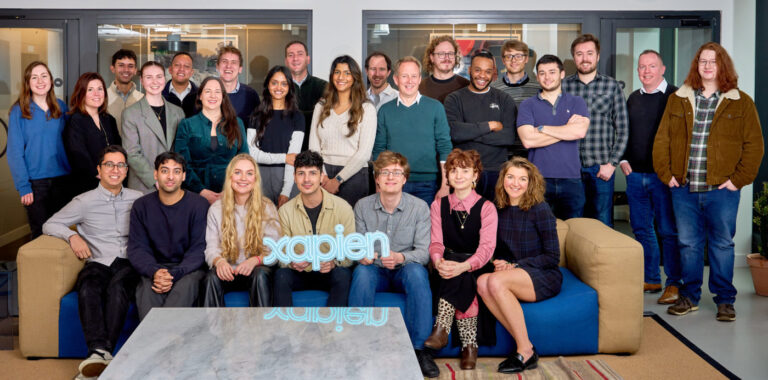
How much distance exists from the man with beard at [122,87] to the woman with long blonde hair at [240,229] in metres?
1.70

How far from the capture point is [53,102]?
4.98m

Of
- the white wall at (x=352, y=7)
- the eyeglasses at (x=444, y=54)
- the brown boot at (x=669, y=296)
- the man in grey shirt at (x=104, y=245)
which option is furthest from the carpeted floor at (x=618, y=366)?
the white wall at (x=352, y=7)

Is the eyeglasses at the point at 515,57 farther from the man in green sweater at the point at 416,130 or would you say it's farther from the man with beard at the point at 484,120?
the man in green sweater at the point at 416,130

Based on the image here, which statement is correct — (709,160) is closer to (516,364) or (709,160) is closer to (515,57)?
(515,57)

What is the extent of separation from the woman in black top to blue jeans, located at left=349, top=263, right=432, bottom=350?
2092 millimetres

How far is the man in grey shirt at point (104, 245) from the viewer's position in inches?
153

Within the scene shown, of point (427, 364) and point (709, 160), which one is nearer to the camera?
point (427, 364)

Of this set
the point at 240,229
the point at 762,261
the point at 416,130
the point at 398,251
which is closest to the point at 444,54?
the point at 416,130

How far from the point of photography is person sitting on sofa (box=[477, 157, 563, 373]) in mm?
3902

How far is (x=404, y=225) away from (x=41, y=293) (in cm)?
202

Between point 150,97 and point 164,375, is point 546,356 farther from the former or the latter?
point 150,97

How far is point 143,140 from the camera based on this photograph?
15.9ft

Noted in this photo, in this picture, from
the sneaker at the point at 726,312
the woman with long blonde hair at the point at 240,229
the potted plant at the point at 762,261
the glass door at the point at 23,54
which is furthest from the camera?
the glass door at the point at 23,54

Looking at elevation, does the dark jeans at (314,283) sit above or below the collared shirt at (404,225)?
below
